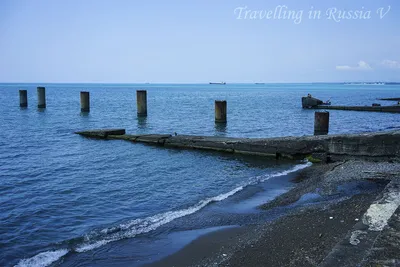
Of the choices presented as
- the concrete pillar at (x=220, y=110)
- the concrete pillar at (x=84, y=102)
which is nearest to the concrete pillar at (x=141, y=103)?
the concrete pillar at (x=84, y=102)

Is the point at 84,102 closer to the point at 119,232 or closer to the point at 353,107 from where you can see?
the point at 353,107

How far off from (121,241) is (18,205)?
3.95 metres

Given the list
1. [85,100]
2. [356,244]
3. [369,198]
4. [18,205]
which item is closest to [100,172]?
[18,205]

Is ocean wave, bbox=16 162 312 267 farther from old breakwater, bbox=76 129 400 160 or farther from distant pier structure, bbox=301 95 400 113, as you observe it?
distant pier structure, bbox=301 95 400 113

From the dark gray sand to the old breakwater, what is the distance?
4.89 m

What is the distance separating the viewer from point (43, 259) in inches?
267

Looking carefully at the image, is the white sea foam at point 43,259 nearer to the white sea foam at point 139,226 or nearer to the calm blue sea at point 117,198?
the calm blue sea at point 117,198

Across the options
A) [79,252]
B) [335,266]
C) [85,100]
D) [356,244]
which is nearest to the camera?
[335,266]

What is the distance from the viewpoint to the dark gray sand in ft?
19.0

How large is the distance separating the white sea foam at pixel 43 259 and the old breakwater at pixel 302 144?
10.5 metres

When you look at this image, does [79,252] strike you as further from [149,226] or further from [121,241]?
[149,226]

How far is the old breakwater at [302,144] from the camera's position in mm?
13570

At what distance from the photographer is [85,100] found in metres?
39.2

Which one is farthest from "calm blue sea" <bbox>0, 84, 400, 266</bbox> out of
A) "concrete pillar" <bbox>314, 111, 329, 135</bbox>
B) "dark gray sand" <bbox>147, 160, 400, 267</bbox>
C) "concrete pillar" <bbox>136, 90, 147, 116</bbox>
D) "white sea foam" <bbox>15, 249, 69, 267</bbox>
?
"concrete pillar" <bbox>136, 90, 147, 116</bbox>
